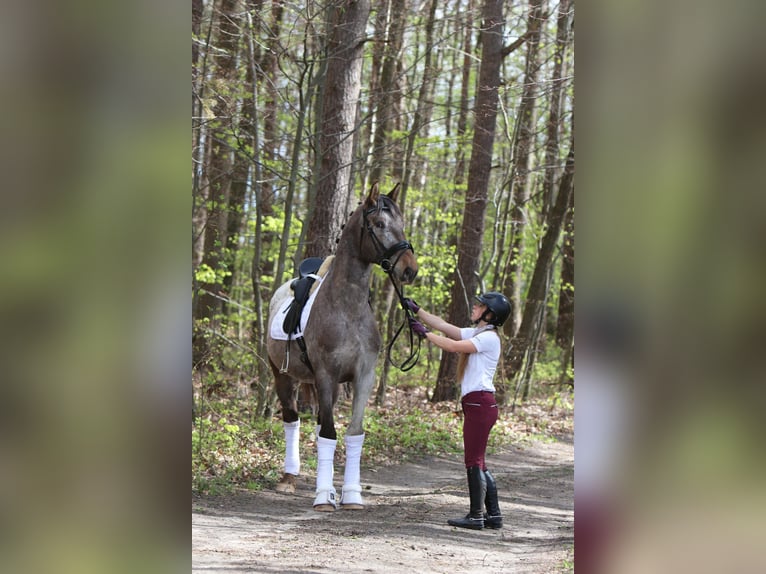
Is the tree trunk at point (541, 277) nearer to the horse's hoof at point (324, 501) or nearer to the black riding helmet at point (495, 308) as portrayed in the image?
the horse's hoof at point (324, 501)

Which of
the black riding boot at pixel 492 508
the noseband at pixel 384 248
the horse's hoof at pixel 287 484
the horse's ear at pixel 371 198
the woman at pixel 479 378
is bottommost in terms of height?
the horse's hoof at pixel 287 484

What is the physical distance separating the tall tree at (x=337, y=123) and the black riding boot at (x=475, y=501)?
4.78 m

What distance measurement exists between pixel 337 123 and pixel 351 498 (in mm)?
5407

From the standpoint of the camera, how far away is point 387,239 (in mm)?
6516

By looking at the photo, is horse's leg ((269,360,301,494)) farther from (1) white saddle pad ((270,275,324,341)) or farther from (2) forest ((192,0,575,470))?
(2) forest ((192,0,575,470))

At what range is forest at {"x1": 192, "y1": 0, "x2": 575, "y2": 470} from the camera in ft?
31.8

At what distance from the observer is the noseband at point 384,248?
21.0 feet

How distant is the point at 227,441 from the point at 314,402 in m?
1.32

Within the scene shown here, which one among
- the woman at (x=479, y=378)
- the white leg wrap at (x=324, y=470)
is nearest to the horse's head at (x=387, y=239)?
the woman at (x=479, y=378)

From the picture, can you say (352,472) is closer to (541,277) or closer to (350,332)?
(350,332)

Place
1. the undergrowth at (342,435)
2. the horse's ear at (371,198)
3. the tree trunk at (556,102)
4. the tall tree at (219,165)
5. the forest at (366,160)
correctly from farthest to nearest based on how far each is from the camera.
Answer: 1. the tree trunk at (556,102)
2. the forest at (366,160)
3. the tall tree at (219,165)
4. the undergrowth at (342,435)
5. the horse's ear at (371,198)

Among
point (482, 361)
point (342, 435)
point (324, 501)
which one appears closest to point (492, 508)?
point (482, 361)
